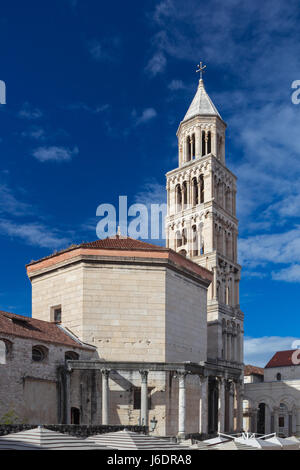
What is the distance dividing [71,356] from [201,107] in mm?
47310

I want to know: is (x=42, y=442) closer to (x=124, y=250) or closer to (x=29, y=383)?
(x=29, y=383)

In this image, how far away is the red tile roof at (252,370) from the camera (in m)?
81.8

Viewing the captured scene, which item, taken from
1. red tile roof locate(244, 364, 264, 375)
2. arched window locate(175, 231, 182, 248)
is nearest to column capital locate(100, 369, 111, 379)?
arched window locate(175, 231, 182, 248)

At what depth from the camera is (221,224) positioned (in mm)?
67562

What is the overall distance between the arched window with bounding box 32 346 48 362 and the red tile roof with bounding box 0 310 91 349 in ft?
2.03

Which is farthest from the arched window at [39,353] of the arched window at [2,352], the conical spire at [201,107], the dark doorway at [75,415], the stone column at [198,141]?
the conical spire at [201,107]

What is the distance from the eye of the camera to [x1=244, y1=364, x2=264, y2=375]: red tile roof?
268 feet

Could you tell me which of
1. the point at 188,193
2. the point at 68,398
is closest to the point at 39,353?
the point at 68,398

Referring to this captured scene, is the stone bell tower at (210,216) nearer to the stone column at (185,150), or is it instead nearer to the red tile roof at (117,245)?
the stone column at (185,150)

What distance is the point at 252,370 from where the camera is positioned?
83.0 metres

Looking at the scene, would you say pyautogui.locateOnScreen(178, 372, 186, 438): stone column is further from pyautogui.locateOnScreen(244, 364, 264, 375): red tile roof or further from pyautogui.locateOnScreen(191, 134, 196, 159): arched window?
pyautogui.locateOnScreen(244, 364, 264, 375): red tile roof

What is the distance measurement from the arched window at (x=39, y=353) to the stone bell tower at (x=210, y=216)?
105ft
